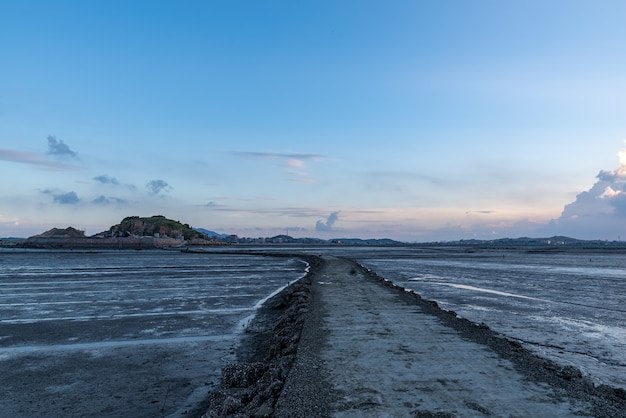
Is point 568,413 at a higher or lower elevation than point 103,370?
higher

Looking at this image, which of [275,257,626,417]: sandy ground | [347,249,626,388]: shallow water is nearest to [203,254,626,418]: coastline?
[275,257,626,417]: sandy ground

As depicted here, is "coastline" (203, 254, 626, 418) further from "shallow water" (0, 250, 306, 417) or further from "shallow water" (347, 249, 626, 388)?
"shallow water" (347, 249, 626, 388)

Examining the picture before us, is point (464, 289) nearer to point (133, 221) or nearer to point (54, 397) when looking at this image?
point (54, 397)

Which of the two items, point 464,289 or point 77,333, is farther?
point 464,289

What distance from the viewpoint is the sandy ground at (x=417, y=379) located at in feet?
17.1

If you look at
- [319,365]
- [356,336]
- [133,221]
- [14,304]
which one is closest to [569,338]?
[356,336]

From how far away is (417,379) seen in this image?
6.29 metres

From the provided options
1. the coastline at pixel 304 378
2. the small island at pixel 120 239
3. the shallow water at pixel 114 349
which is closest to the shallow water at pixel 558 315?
the coastline at pixel 304 378

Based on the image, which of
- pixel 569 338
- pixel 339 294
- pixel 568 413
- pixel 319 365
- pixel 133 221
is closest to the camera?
pixel 568 413

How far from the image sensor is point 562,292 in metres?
22.8

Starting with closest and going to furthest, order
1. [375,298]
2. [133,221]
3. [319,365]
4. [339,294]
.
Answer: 1. [319,365]
2. [375,298]
3. [339,294]
4. [133,221]

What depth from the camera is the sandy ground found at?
5.20 metres

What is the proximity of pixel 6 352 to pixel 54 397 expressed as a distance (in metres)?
4.05

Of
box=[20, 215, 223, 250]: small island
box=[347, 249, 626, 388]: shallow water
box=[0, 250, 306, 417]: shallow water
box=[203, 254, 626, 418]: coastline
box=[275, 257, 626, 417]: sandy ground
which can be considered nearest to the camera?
box=[275, 257, 626, 417]: sandy ground
